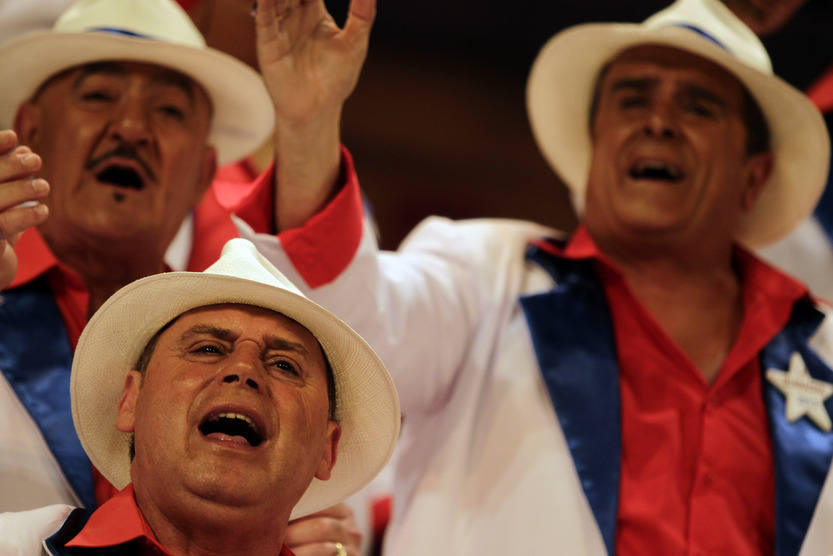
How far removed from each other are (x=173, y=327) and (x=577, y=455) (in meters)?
0.93

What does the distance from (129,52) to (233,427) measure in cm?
107

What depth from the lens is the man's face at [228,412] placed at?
1812 millimetres

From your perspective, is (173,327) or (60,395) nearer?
(173,327)

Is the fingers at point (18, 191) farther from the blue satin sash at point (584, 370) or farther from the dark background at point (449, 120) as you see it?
the dark background at point (449, 120)

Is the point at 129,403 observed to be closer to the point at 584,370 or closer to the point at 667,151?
the point at 584,370

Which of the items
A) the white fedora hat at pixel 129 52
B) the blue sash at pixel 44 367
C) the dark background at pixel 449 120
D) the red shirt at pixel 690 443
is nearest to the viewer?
the blue sash at pixel 44 367

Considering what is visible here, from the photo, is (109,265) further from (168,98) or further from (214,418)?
(214,418)

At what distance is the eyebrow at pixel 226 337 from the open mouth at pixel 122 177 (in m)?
0.72

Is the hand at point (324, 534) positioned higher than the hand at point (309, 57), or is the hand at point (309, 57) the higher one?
the hand at point (309, 57)

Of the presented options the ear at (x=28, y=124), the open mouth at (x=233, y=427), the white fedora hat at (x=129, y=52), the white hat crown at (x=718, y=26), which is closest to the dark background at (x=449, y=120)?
the white hat crown at (x=718, y=26)

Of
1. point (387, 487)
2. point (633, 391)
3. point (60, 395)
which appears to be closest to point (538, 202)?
point (387, 487)

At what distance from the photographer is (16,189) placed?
1937mm

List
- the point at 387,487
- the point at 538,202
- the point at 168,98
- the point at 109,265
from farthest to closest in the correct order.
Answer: the point at 538,202 < the point at 387,487 < the point at 168,98 < the point at 109,265

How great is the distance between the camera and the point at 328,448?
6.71ft
